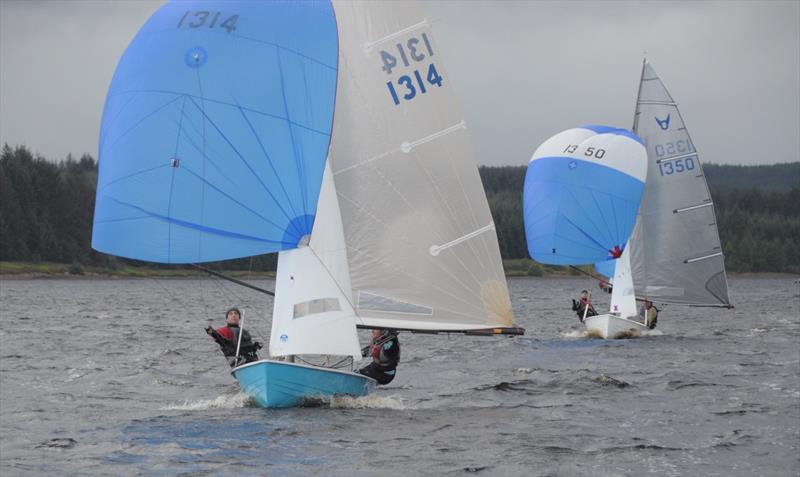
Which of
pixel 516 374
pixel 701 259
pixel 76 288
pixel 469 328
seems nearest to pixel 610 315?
pixel 701 259

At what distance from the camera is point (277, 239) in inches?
687

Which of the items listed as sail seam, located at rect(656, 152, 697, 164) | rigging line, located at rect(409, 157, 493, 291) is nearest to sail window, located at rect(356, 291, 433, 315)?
rigging line, located at rect(409, 157, 493, 291)

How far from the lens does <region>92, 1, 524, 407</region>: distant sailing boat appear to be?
17.0 meters

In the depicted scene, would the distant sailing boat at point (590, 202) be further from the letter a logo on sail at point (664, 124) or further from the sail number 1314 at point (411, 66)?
the sail number 1314 at point (411, 66)

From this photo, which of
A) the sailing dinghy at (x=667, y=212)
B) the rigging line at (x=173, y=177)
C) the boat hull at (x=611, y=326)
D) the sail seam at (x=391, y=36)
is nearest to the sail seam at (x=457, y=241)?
the sail seam at (x=391, y=36)

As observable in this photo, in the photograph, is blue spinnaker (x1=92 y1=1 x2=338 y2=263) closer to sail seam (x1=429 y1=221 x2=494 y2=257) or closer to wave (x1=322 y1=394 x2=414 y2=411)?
sail seam (x1=429 y1=221 x2=494 y2=257)

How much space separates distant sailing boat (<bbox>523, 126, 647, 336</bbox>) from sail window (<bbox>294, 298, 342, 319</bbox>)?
761 inches

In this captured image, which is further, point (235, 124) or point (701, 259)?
point (701, 259)

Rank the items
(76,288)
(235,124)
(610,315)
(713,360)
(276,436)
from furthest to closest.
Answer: (76,288)
(610,315)
(713,360)
(235,124)
(276,436)

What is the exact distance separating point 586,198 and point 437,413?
62.6ft

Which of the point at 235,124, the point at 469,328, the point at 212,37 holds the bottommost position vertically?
the point at 469,328

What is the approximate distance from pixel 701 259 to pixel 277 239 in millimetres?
25765

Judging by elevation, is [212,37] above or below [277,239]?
above

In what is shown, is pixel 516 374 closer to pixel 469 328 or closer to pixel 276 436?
pixel 469 328
